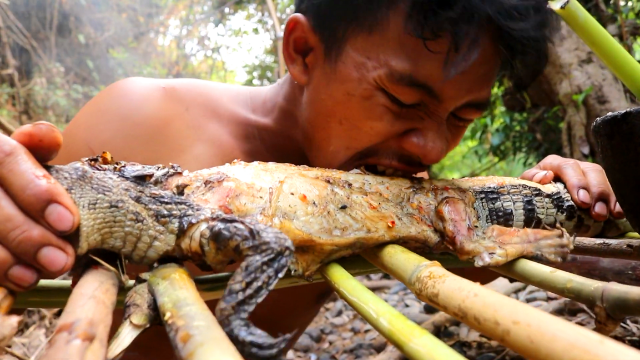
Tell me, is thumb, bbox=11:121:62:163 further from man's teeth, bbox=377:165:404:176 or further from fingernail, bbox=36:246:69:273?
man's teeth, bbox=377:165:404:176

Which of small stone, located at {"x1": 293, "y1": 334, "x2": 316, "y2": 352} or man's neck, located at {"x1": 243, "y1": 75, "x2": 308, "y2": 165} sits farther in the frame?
small stone, located at {"x1": 293, "y1": 334, "x2": 316, "y2": 352}

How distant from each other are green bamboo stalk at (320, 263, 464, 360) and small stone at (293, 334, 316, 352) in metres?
1.90

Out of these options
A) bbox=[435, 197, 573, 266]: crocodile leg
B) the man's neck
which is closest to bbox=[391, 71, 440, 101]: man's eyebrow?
bbox=[435, 197, 573, 266]: crocodile leg

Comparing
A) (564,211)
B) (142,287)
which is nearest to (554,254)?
(564,211)

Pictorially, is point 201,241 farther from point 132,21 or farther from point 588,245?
point 132,21

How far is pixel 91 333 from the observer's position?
620mm

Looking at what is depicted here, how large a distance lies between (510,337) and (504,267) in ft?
1.40

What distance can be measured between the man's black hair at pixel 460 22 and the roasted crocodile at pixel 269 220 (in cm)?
48

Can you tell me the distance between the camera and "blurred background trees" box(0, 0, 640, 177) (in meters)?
3.00

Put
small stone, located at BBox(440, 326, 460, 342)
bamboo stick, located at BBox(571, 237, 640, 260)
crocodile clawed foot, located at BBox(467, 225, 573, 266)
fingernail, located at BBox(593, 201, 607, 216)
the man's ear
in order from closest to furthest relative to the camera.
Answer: crocodile clawed foot, located at BBox(467, 225, 573, 266) → bamboo stick, located at BBox(571, 237, 640, 260) → fingernail, located at BBox(593, 201, 607, 216) → the man's ear → small stone, located at BBox(440, 326, 460, 342)

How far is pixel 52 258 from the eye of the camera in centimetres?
81

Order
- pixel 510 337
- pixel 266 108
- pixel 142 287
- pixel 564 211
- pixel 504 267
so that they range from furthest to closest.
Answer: pixel 266 108, pixel 564 211, pixel 504 267, pixel 142 287, pixel 510 337

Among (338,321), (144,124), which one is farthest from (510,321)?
(338,321)

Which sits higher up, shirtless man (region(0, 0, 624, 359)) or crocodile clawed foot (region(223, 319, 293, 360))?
shirtless man (region(0, 0, 624, 359))
